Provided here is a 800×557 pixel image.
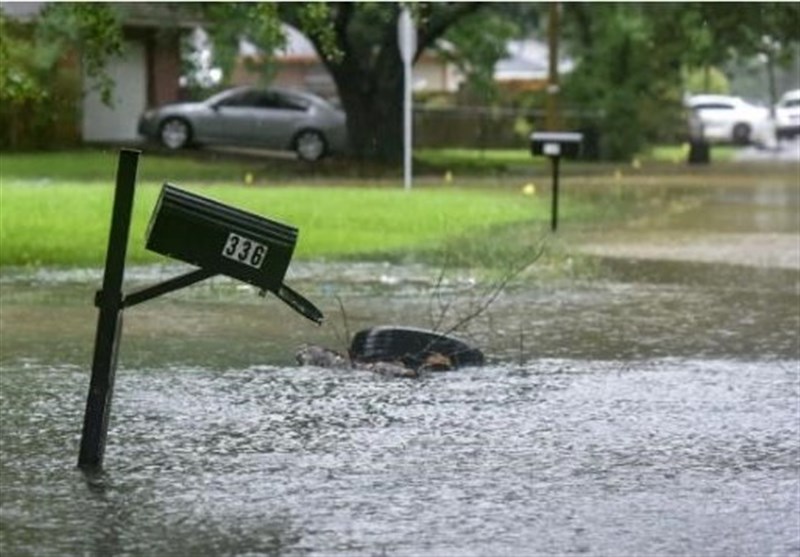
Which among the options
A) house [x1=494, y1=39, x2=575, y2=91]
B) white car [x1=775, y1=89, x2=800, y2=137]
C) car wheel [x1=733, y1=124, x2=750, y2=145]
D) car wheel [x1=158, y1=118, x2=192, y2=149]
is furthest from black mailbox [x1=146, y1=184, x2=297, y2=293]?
house [x1=494, y1=39, x2=575, y2=91]

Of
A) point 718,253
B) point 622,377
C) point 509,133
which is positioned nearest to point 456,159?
point 509,133

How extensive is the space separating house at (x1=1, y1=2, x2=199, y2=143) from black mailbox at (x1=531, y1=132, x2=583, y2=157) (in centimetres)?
2090

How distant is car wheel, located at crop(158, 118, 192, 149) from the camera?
41469 millimetres

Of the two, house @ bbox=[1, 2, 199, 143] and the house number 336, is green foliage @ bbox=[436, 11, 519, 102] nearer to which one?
house @ bbox=[1, 2, 199, 143]

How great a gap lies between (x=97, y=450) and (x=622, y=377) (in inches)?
150

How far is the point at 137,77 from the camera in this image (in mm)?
46719

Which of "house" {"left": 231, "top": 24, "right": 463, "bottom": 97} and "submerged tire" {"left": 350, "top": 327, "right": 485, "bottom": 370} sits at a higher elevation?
"house" {"left": 231, "top": 24, "right": 463, "bottom": 97}

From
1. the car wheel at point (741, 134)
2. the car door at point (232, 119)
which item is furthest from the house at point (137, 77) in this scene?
the car wheel at point (741, 134)

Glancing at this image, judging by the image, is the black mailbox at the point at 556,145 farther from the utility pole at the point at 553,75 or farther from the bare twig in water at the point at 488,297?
the utility pole at the point at 553,75

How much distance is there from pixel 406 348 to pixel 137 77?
3614cm

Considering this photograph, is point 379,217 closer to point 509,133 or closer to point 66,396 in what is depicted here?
point 66,396

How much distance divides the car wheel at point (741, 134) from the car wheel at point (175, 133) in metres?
25.5

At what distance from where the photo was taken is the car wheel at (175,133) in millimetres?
41469

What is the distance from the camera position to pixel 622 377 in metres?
11.2
